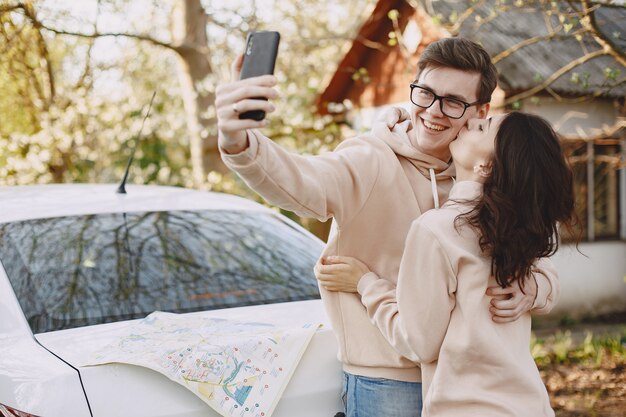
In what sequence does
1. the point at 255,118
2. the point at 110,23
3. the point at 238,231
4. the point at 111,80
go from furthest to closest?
the point at 111,80
the point at 110,23
the point at 238,231
the point at 255,118

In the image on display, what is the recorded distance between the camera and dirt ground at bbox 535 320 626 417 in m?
5.09

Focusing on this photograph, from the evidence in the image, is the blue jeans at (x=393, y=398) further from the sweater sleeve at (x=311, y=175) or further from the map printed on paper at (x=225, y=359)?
the sweater sleeve at (x=311, y=175)

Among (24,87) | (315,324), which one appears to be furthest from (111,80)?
(315,324)

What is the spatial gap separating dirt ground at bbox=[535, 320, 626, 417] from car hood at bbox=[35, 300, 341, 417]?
3.15m

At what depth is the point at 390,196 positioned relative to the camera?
2.09 metres

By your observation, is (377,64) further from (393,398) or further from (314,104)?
(393,398)

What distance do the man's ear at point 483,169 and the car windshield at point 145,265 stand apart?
1.26m

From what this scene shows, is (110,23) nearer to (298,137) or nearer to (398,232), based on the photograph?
(298,137)

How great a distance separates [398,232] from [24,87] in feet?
35.6

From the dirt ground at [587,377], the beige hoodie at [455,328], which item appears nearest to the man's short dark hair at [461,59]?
the beige hoodie at [455,328]

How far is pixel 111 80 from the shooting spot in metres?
14.2

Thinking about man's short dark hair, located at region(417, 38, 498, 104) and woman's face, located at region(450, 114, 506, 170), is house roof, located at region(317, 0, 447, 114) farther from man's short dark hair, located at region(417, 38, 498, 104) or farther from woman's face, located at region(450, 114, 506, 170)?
woman's face, located at region(450, 114, 506, 170)

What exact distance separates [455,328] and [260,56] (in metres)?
0.82

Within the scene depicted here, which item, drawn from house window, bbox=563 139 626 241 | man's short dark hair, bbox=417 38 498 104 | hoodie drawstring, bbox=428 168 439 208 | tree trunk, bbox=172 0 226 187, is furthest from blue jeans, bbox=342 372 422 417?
house window, bbox=563 139 626 241
